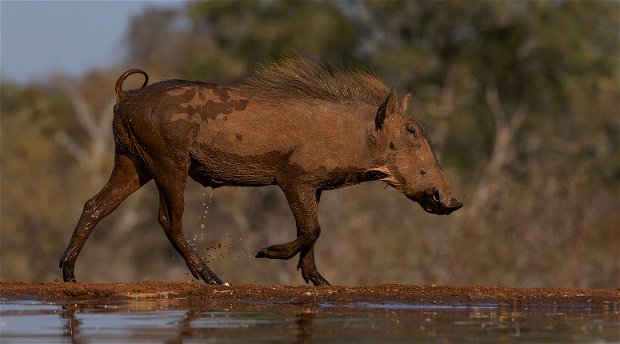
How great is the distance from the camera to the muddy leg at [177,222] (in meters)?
13.4

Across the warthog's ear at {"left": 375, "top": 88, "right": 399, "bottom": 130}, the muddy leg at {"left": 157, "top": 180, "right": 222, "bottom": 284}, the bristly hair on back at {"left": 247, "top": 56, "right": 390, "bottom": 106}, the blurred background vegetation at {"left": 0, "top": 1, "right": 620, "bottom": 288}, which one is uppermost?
the blurred background vegetation at {"left": 0, "top": 1, "right": 620, "bottom": 288}

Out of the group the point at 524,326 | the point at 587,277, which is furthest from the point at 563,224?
the point at 524,326

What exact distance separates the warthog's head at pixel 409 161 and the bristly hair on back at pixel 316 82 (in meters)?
0.39

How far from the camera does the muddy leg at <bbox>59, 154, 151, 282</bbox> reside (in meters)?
13.5

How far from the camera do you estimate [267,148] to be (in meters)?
13.2

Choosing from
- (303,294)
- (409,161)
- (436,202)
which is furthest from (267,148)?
(436,202)

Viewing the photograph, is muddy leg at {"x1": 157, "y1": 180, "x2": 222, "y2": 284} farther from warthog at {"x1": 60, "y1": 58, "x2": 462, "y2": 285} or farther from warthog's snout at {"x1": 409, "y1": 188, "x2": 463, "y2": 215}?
warthog's snout at {"x1": 409, "y1": 188, "x2": 463, "y2": 215}

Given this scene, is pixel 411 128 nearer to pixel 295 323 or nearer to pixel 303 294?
pixel 303 294

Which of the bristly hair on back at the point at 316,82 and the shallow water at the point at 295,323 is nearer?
the shallow water at the point at 295,323

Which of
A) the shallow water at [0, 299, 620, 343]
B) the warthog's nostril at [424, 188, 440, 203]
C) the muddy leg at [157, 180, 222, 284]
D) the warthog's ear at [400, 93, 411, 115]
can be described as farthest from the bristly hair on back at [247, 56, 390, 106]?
the shallow water at [0, 299, 620, 343]

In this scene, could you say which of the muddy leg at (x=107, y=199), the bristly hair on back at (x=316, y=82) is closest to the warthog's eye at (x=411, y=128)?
the bristly hair on back at (x=316, y=82)

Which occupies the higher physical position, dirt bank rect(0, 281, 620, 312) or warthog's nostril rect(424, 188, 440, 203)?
warthog's nostril rect(424, 188, 440, 203)

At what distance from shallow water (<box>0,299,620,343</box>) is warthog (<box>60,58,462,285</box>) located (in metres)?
1.51

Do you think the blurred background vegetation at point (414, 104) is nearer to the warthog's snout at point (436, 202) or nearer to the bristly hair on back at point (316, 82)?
the bristly hair on back at point (316, 82)
